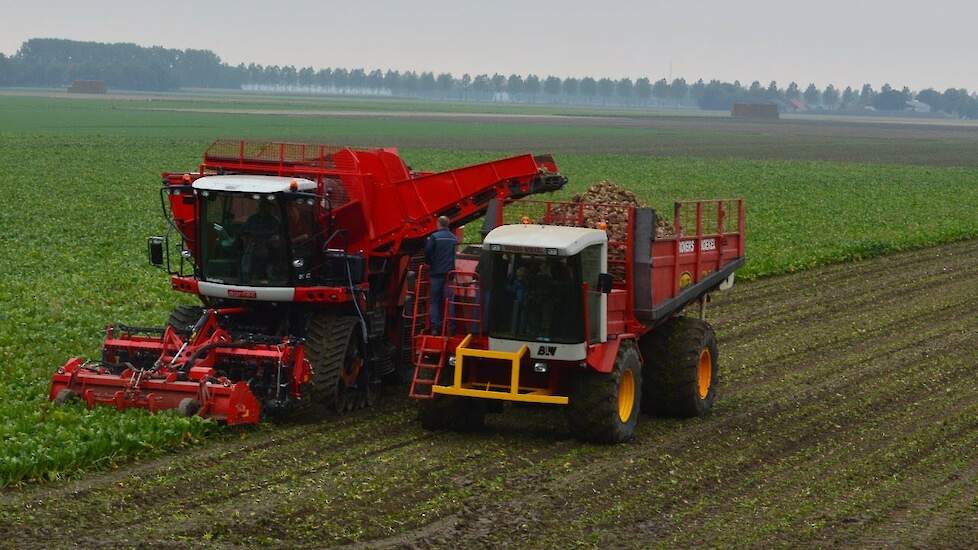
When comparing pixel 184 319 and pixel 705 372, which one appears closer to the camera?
pixel 184 319

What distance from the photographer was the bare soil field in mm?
11258

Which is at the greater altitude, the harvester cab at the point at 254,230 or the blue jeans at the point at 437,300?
the harvester cab at the point at 254,230

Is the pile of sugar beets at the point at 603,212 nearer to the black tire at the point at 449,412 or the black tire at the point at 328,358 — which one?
the black tire at the point at 449,412

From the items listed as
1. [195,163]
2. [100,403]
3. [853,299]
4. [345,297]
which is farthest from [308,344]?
[195,163]

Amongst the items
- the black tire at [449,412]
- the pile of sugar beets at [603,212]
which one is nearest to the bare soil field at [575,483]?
the black tire at [449,412]

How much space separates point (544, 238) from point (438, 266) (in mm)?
1536

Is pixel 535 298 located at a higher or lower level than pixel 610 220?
lower

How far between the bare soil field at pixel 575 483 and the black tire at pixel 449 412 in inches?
6.1

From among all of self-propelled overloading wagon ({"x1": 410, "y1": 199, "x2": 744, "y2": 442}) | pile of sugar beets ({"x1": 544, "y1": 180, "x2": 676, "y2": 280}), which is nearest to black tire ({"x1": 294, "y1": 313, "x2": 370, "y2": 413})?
self-propelled overloading wagon ({"x1": 410, "y1": 199, "x2": 744, "y2": 442})

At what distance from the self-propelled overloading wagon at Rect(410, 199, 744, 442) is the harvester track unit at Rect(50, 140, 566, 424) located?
0.92m

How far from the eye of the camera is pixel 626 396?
14.9m

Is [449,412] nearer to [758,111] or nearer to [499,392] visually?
[499,392]

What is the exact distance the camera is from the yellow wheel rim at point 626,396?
48.5 feet

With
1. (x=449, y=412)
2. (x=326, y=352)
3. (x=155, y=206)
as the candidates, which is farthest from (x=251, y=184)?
(x=155, y=206)
